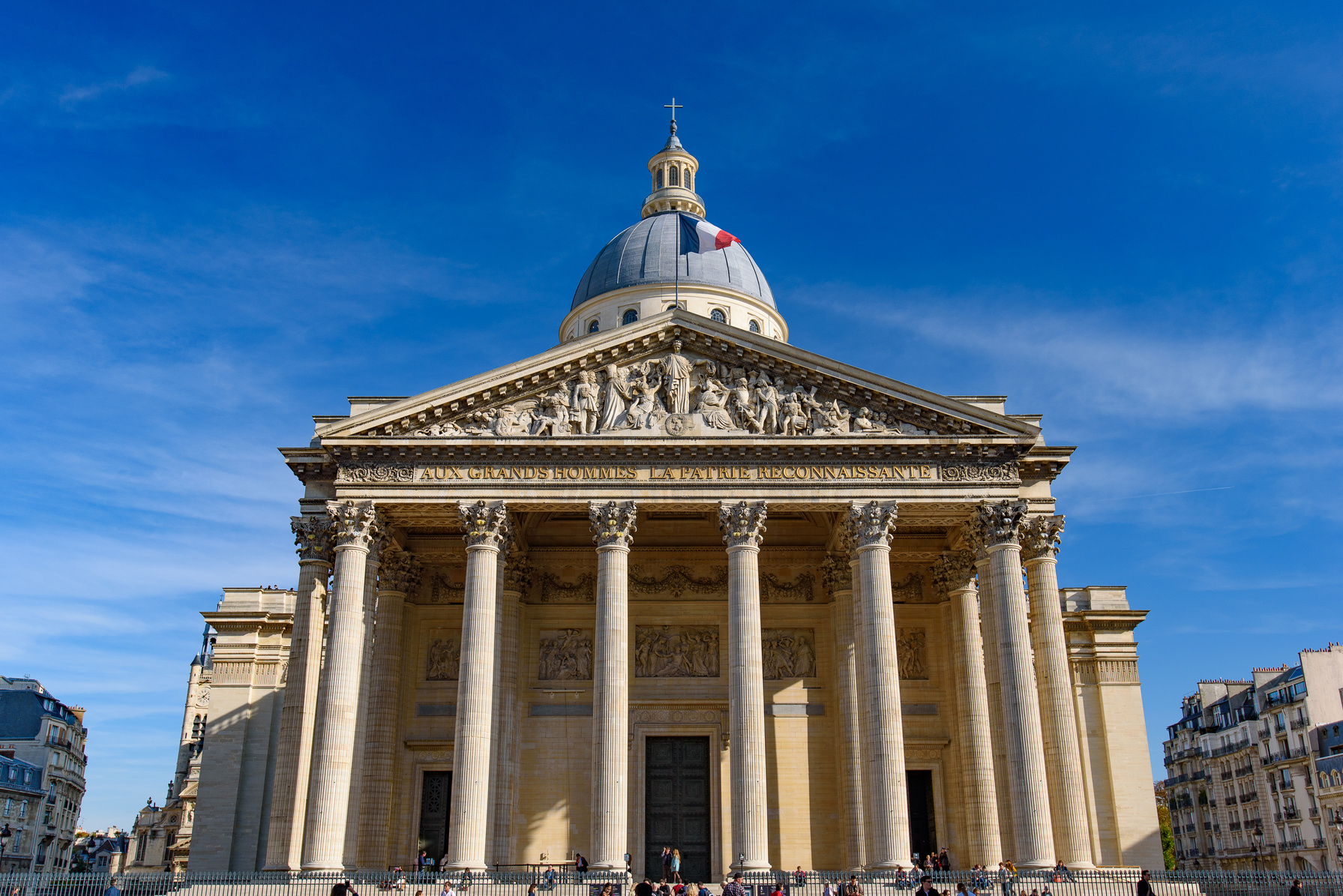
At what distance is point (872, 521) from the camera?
1104 inches

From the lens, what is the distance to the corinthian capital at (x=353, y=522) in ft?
91.7

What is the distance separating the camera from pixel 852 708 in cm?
3028

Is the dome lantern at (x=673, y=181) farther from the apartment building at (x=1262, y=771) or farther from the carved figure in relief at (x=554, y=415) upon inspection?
the apartment building at (x=1262, y=771)

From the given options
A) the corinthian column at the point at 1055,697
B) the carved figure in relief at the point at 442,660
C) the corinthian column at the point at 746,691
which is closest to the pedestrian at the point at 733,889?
the corinthian column at the point at 746,691

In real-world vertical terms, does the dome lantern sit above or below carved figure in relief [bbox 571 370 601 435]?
above

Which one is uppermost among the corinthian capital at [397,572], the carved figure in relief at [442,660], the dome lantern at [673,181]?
the dome lantern at [673,181]

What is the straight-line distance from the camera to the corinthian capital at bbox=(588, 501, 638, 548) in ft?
91.9

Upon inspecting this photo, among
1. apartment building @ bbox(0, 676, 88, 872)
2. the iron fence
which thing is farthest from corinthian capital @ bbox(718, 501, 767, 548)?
apartment building @ bbox(0, 676, 88, 872)

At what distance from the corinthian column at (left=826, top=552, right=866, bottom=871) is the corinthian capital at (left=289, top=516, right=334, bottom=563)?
14613 mm

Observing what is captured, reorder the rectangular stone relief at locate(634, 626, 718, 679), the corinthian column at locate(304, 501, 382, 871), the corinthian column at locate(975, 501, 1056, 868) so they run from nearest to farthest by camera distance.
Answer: the corinthian column at locate(304, 501, 382, 871)
the corinthian column at locate(975, 501, 1056, 868)
the rectangular stone relief at locate(634, 626, 718, 679)

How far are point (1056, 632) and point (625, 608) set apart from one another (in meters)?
11.4

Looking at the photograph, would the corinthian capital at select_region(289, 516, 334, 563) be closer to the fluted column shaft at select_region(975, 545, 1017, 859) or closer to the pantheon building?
the pantheon building

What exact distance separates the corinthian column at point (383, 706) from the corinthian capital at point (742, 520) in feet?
33.7

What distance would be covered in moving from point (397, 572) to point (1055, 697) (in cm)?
1870
